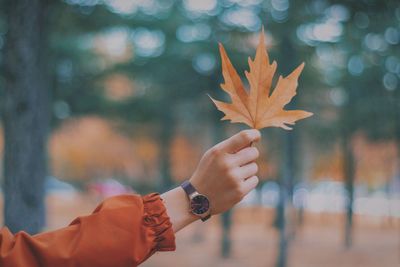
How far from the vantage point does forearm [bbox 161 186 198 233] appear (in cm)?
141

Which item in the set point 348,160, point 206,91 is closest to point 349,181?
point 348,160

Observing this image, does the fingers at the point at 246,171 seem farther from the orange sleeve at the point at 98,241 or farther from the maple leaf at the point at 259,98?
the orange sleeve at the point at 98,241

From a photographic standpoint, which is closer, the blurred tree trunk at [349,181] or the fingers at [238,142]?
the fingers at [238,142]

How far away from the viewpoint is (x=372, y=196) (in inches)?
1657

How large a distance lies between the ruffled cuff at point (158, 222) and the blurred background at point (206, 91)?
15.3 ft

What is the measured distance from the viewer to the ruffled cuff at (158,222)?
1333 millimetres

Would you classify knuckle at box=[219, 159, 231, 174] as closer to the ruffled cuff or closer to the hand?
the hand

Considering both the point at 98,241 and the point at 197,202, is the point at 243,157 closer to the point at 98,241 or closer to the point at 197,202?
the point at 197,202

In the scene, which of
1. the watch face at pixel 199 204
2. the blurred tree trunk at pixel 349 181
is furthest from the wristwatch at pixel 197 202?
the blurred tree trunk at pixel 349 181

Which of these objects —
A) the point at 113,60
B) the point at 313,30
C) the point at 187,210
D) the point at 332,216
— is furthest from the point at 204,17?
the point at 332,216

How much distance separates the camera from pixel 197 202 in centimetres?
140

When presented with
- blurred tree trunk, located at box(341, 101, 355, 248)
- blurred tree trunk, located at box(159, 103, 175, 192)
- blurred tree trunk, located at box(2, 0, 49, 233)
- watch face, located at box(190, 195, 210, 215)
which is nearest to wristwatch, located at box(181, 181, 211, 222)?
watch face, located at box(190, 195, 210, 215)

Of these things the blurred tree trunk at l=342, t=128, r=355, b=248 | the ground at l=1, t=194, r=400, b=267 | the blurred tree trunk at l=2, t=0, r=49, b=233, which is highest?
the blurred tree trunk at l=2, t=0, r=49, b=233

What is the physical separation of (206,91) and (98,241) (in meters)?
15.2
